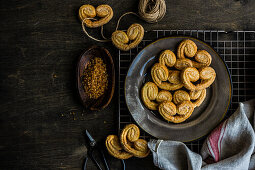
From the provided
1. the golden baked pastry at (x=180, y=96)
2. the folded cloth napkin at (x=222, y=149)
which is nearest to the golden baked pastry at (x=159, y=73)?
the golden baked pastry at (x=180, y=96)

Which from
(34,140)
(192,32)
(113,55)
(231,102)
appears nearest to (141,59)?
(113,55)

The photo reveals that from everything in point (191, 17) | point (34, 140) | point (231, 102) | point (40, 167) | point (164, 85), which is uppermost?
point (191, 17)

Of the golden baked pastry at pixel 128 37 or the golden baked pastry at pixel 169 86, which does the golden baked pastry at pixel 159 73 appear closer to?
the golden baked pastry at pixel 169 86

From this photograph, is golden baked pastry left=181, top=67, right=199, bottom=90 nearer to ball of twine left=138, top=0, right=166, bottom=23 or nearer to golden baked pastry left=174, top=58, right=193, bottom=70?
golden baked pastry left=174, top=58, right=193, bottom=70

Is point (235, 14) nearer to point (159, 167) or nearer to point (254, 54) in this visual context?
point (254, 54)

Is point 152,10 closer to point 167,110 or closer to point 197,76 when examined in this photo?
point 197,76

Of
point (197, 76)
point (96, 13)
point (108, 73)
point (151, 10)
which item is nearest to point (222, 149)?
point (197, 76)
